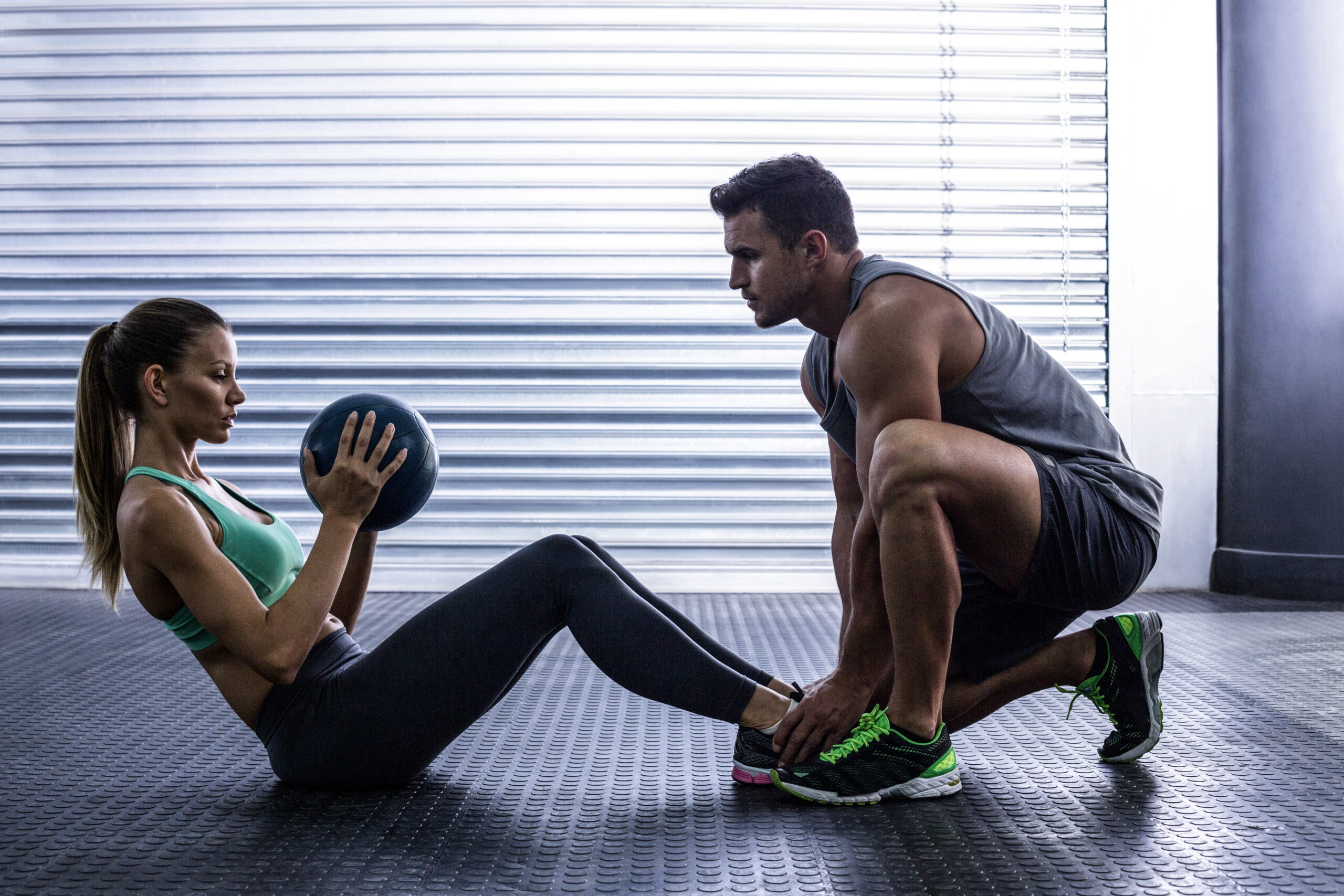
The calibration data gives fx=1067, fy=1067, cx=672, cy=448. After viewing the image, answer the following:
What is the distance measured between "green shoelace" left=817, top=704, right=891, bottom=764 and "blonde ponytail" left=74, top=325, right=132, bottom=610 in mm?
1159

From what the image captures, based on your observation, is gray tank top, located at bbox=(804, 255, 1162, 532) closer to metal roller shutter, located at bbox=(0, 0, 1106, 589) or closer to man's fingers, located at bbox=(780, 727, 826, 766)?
man's fingers, located at bbox=(780, 727, 826, 766)

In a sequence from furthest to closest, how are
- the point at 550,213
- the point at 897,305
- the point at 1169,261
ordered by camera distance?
1. the point at 550,213
2. the point at 1169,261
3. the point at 897,305

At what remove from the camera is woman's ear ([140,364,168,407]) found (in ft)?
5.38

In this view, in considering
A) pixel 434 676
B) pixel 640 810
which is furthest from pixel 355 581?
pixel 640 810

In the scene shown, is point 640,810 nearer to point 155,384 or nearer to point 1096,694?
point 1096,694

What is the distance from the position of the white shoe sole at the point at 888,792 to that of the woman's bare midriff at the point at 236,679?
2.58 ft

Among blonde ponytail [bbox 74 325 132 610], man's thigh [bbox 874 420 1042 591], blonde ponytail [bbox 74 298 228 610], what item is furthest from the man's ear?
blonde ponytail [bbox 74 325 132 610]

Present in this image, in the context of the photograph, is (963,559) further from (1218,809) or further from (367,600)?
(367,600)

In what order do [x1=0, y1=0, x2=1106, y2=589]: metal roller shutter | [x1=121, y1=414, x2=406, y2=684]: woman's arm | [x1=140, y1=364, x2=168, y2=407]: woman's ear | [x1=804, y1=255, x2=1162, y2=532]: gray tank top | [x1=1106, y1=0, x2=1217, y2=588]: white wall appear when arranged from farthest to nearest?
[x1=0, y1=0, x2=1106, y2=589]: metal roller shutter → [x1=1106, y1=0, x2=1217, y2=588]: white wall → [x1=804, y1=255, x2=1162, y2=532]: gray tank top → [x1=140, y1=364, x2=168, y2=407]: woman's ear → [x1=121, y1=414, x2=406, y2=684]: woman's arm

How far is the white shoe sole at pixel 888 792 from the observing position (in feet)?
5.45

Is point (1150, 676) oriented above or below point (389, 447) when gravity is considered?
below

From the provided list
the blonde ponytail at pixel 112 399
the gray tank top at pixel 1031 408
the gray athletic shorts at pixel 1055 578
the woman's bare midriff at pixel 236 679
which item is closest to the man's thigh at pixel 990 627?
the gray athletic shorts at pixel 1055 578

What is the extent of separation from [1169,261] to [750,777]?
10.6ft

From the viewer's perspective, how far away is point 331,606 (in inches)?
65.0
